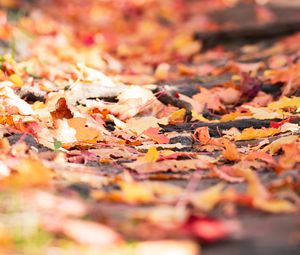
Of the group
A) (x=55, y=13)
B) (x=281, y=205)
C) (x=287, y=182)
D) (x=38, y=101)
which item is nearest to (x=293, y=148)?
(x=287, y=182)

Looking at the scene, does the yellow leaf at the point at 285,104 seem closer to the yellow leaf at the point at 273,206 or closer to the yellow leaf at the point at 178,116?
→ the yellow leaf at the point at 178,116

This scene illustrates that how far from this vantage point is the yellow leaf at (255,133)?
2.68 metres

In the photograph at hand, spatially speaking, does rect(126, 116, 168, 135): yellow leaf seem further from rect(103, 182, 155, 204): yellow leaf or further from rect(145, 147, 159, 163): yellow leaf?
rect(103, 182, 155, 204): yellow leaf

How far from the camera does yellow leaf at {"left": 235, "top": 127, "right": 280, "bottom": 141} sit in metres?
2.68

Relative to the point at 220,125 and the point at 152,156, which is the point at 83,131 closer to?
the point at 152,156

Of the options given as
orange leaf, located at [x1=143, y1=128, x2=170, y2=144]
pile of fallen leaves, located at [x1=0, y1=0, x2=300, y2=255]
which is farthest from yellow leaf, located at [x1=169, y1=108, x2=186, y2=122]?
orange leaf, located at [x1=143, y1=128, x2=170, y2=144]

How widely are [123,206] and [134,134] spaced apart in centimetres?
113

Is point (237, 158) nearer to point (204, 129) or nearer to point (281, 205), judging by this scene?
point (204, 129)

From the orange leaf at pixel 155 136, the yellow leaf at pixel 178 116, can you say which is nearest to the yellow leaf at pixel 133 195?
the orange leaf at pixel 155 136

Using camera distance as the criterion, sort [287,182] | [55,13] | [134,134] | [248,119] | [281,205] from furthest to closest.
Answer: [55,13] < [248,119] < [134,134] < [287,182] < [281,205]

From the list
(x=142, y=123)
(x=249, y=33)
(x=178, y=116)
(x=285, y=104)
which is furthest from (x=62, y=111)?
(x=249, y=33)

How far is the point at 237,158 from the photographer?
2.29 meters

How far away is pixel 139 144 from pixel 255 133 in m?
0.48

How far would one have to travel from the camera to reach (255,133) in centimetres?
269
